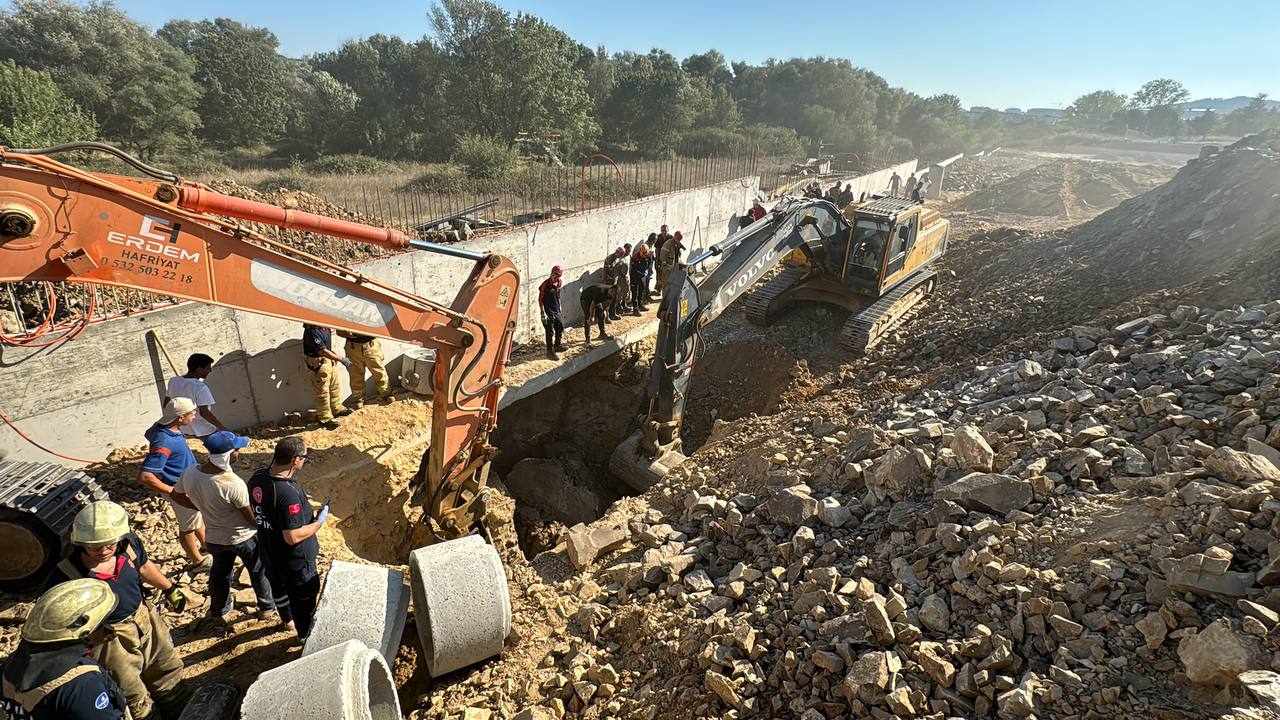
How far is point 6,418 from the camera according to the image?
5.54 m

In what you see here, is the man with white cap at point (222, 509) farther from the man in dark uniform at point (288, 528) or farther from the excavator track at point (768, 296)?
the excavator track at point (768, 296)

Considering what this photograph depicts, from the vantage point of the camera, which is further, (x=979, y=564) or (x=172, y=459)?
(x=172, y=459)

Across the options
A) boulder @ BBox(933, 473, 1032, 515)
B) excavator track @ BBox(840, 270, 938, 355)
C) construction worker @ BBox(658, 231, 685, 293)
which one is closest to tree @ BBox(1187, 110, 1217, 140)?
excavator track @ BBox(840, 270, 938, 355)

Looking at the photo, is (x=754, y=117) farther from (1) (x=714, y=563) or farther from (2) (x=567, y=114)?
(1) (x=714, y=563)

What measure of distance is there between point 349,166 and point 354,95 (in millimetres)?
9243

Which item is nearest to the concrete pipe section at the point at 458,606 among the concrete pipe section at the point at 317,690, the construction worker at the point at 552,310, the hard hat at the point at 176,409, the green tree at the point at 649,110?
the concrete pipe section at the point at 317,690

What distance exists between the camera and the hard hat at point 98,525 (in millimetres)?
3072

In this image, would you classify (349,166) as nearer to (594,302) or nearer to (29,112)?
(29,112)

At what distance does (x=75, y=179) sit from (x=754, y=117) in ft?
158

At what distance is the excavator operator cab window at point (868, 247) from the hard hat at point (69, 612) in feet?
32.5

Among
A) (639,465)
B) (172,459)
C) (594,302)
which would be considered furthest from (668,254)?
(172,459)

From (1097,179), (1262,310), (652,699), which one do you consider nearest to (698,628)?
(652,699)

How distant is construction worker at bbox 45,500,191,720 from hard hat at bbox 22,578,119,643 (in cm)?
24

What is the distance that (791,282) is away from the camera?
36.4 feet
